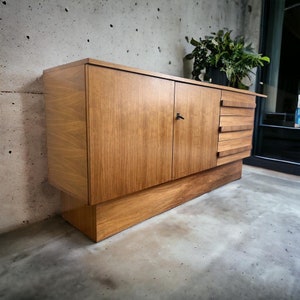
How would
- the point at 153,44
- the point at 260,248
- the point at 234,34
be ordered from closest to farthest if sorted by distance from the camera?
the point at 260,248, the point at 153,44, the point at 234,34

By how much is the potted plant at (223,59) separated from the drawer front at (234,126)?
231 millimetres

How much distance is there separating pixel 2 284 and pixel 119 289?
0.45 metres

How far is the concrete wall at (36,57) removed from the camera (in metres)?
1.24

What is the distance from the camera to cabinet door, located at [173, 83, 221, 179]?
58.9 inches

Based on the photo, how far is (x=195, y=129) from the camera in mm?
1632

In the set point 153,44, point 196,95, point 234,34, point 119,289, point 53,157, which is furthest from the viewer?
point 234,34

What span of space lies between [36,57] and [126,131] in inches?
26.4

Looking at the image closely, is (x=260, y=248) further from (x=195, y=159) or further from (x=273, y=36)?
(x=273, y=36)

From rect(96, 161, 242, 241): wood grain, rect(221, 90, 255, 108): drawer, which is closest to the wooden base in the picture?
rect(96, 161, 242, 241): wood grain

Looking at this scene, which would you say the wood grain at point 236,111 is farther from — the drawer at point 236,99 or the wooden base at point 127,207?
the wooden base at point 127,207

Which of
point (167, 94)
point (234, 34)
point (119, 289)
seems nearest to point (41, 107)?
point (167, 94)

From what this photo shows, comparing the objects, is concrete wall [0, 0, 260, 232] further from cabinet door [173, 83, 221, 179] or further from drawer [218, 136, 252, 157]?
drawer [218, 136, 252, 157]

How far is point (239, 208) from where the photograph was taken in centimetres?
166

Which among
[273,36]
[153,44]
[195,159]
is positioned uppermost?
[273,36]
